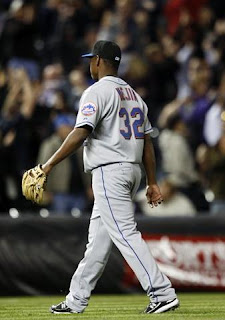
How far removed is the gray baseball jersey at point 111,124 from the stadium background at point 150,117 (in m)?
3.70

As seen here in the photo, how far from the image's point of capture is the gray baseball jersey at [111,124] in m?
6.85

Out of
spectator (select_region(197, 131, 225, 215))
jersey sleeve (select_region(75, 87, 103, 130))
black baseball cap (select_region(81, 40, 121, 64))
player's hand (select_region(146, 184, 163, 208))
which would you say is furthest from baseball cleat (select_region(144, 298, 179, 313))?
spectator (select_region(197, 131, 225, 215))

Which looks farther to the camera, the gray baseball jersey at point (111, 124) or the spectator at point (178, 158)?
the spectator at point (178, 158)

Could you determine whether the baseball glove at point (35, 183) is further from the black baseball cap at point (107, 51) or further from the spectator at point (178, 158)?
the spectator at point (178, 158)

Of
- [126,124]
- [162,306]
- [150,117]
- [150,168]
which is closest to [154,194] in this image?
[150,168]

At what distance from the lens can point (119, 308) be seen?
795cm

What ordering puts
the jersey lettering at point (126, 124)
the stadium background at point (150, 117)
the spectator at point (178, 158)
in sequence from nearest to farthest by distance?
the jersey lettering at point (126, 124), the stadium background at point (150, 117), the spectator at point (178, 158)

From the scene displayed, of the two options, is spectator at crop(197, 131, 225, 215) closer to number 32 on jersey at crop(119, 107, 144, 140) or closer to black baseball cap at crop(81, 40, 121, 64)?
number 32 on jersey at crop(119, 107, 144, 140)

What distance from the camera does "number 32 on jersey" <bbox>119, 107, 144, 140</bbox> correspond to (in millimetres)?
6965

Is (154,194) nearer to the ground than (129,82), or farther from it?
nearer to the ground

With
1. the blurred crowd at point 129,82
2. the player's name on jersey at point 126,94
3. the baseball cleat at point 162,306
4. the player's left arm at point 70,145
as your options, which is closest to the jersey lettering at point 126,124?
the player's name on jersey at point 126,94

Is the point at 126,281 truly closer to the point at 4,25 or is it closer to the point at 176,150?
the point at 176,150

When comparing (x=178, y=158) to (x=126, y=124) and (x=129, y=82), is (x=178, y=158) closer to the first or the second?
(x=129, y=82)

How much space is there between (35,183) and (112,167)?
56 cm
